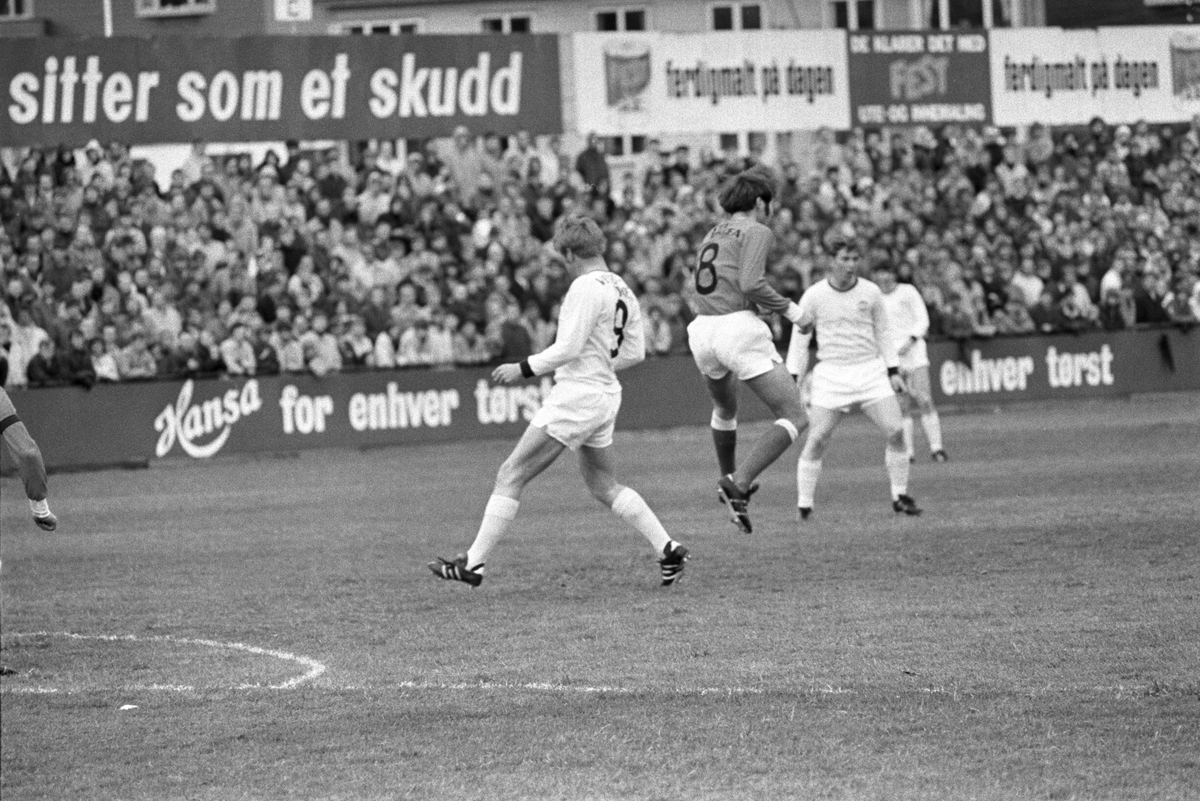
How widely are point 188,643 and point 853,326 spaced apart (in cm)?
706

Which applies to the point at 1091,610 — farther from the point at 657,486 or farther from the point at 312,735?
the point at 657,486

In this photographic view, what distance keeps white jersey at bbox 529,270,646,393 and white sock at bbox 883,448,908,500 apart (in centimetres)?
465

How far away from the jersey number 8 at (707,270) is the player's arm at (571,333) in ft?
8.37

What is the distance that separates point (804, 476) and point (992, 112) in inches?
761

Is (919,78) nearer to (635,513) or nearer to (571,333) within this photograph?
(635,513)

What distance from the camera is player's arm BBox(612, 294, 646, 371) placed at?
12.0m

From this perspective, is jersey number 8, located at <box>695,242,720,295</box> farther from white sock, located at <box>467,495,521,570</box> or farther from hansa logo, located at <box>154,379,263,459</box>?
hansa logo, located at <box>154,379,263,459</box>

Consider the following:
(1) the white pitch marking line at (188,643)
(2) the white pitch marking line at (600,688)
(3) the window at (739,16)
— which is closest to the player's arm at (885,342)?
(1) the white pitch marking line at (188,643)

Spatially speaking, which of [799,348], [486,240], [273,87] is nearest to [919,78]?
[486,240]

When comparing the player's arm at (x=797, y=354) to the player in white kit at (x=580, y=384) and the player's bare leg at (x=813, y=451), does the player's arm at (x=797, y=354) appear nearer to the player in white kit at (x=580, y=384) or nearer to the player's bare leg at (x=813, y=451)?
the player's bare leg at (x=813, y=451)

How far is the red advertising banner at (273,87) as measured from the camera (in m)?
28.4

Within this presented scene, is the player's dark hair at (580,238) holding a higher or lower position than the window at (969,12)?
lower

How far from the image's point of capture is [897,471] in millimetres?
16312

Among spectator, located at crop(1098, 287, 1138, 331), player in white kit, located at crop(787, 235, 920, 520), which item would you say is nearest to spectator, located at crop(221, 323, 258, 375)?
player in white kit, located at crop(787, 235, 920, 520)
